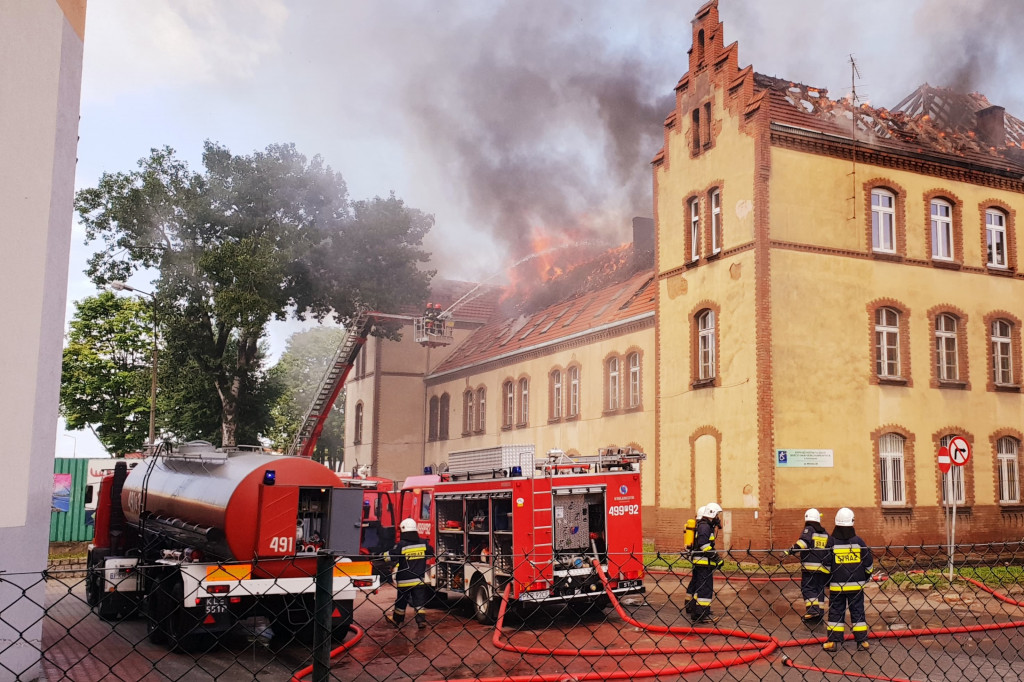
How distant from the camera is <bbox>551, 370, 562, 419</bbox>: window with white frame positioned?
34.4 meters

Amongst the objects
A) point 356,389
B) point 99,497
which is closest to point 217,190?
point 356,389

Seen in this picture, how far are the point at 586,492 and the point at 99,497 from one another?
28.3 feet

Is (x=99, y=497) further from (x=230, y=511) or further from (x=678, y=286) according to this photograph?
(x=678, y=286)

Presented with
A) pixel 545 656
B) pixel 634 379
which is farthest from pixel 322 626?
pixel 634 379

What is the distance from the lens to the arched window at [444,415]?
4319cm

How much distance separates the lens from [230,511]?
1125cm

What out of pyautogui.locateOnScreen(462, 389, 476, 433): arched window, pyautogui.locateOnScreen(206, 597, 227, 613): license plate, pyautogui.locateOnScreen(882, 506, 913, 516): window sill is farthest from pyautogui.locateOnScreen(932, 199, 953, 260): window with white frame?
pyautogui.locateOnScreen(206, 597, 227, 613): license plate

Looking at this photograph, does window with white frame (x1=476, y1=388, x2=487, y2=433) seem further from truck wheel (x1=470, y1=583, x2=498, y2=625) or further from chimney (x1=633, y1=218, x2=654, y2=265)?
truck wheel (x1=470, y1=583, x2=498, y2=625)

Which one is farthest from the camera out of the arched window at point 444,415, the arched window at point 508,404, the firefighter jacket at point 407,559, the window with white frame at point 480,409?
the arched window at point 444,415

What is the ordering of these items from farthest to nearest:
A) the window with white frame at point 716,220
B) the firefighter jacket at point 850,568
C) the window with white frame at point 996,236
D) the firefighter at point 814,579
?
1. the window with white frame at point 996,236
2. the window with white frame at point 716,220
3. the firefighter at point 814,579
4. the firefighter jacket at point 850,568

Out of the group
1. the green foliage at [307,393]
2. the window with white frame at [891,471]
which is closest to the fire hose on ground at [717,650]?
the window with white frame at [891,471]

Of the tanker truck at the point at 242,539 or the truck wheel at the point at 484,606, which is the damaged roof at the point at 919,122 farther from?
the tanker truck at the point at 242,539

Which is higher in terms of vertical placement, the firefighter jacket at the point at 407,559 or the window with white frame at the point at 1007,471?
the window with white frame at the point at 1007,471

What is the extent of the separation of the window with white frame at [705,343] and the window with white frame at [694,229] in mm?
1674
